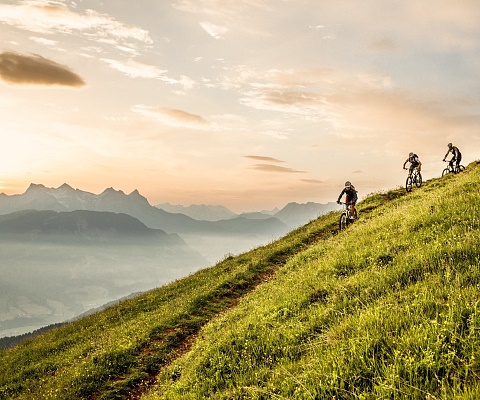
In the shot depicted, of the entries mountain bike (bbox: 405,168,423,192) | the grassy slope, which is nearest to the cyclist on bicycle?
mountain bike (bbox: 405,168,423,192)

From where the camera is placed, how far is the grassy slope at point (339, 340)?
16.1 ft

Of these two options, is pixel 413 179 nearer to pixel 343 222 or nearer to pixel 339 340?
pixel 343 222

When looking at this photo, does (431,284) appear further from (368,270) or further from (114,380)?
(114,380)

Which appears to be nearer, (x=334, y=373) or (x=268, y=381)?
(x=334, y=373)

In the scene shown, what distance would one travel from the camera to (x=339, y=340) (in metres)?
6.12

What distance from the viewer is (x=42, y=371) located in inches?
628

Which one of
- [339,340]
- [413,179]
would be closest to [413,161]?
[413,179]

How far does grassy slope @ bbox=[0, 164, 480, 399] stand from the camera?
16.1 feet

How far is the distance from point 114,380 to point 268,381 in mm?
8974

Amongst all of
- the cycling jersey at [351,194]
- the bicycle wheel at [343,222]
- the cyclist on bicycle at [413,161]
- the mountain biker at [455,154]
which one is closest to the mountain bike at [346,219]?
the bicycle wheel at [343,222]

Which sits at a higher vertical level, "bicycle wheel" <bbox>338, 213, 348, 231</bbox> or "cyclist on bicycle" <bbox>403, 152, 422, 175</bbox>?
"cyclist on bicycle" <bbox>403, 152, 422, 175</bbox>

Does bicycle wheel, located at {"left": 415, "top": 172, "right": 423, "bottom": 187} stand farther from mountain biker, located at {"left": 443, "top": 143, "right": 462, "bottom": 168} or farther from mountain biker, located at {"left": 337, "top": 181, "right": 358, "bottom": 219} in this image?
mountain biker, located at {"left": 337, "top": 181, "right": 358, "bottom": 219}

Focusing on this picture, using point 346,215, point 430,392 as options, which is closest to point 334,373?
point 430,392

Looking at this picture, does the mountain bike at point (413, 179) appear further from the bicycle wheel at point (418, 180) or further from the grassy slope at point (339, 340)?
the grassy slope at point (339, 340)
